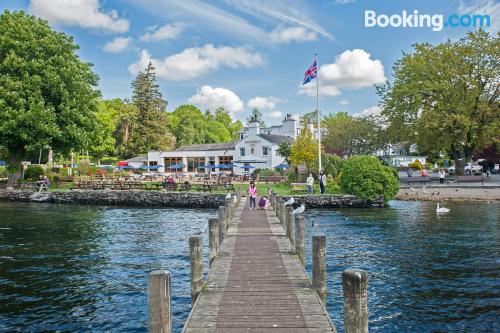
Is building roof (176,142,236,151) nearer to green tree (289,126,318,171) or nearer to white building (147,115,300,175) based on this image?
white building (147,115,300,175)

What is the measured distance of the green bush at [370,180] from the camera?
32625 mm

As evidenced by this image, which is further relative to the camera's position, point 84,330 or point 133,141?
point 133,141

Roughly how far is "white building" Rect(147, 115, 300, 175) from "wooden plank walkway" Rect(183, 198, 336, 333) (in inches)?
1838

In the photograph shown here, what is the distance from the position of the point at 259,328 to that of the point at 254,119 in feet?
196

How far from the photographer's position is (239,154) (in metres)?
66.2

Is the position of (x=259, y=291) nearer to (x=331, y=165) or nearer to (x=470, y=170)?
(x=331, y=165)

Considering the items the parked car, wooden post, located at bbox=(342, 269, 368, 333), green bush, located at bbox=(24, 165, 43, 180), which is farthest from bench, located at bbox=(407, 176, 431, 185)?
wooden post, located at bbox=(342, 269, 368, 333)

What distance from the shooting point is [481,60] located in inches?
1828

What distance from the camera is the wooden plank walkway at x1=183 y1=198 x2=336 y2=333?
7.30m

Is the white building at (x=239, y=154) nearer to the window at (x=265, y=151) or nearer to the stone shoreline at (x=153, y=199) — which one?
the window at (x=265, y=151)

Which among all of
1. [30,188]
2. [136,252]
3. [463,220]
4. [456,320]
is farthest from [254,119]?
[456,320]

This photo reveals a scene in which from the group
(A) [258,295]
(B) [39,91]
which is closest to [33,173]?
(B) [39,91]

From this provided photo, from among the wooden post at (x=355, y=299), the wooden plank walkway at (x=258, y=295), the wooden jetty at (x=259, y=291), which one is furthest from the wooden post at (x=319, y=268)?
the wooden post at (x=355, y=299)

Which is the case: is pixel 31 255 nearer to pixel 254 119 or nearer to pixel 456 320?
pixel 456 320
